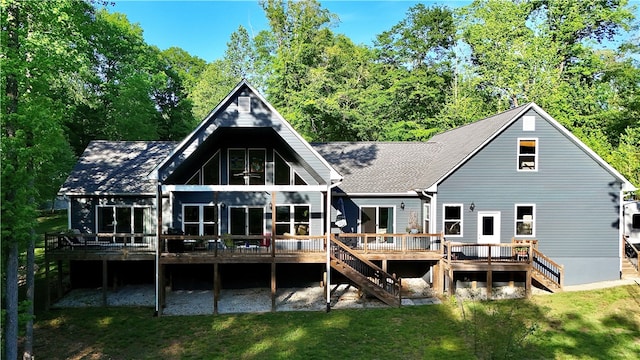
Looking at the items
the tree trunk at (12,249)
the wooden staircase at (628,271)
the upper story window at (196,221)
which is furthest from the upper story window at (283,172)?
the wooden staircase at (628,271)

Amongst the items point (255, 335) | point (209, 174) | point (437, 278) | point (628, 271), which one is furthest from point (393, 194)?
point (628, 271)

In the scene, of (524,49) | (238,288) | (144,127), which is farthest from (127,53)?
(524,49)

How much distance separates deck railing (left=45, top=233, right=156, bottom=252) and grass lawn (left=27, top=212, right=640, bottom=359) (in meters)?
2.56

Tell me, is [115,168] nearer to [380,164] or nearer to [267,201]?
[267,201]

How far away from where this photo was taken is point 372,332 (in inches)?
491

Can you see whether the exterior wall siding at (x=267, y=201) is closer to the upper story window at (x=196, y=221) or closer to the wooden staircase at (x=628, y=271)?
the upper story window at (x=196, y=221)

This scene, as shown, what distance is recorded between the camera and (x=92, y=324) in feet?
44.3

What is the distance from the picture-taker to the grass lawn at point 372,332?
36.7ft

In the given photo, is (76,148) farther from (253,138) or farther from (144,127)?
(253,138)

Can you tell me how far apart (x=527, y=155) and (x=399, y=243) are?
675cm

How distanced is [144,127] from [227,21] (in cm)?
1664

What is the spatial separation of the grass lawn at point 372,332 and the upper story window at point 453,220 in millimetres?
3049

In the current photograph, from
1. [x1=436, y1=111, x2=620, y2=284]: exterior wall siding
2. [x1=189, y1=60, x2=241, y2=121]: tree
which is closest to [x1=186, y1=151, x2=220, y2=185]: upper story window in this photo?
[x1=436, y1=111, x2=620, y2=284]: exterior wall siding

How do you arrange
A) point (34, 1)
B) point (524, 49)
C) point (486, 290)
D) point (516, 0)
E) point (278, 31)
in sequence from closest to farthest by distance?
point (34, 1)
point (486, 290)
point (524, 49)
point (516, 0)
point (278, 31)
